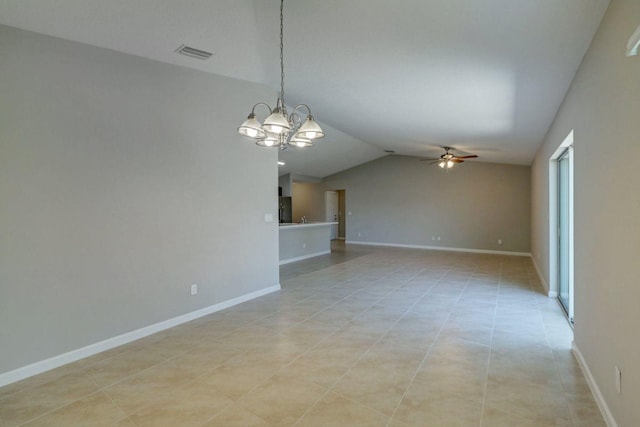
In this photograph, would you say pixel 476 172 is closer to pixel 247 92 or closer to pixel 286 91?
pixel 286 91

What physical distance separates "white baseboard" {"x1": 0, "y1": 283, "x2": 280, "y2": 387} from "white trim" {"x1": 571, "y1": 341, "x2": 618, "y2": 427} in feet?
13.2

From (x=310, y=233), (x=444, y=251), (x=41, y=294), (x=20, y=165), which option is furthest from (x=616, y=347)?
(x=444, y=251)

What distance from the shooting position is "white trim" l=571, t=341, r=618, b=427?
6.88 ft

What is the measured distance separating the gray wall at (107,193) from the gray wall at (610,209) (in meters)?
4.01

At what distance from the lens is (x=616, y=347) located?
199 centimetres

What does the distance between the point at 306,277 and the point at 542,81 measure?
500 cm

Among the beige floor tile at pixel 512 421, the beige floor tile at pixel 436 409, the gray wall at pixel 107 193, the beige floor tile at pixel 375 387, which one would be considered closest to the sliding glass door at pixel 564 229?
the beige floor tile at pixel 512 421

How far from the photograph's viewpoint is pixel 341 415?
2.26m

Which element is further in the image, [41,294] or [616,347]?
[41,294]

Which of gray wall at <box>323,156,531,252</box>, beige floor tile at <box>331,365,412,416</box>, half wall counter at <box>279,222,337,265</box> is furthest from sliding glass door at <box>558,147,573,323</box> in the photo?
half wall counter at <box>279,222,337,265</box>

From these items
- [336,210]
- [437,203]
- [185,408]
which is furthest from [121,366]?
[336,210]

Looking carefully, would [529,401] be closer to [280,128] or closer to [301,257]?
[280,128]

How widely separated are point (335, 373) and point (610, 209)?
7.60 ft

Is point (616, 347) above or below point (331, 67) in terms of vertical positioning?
below
